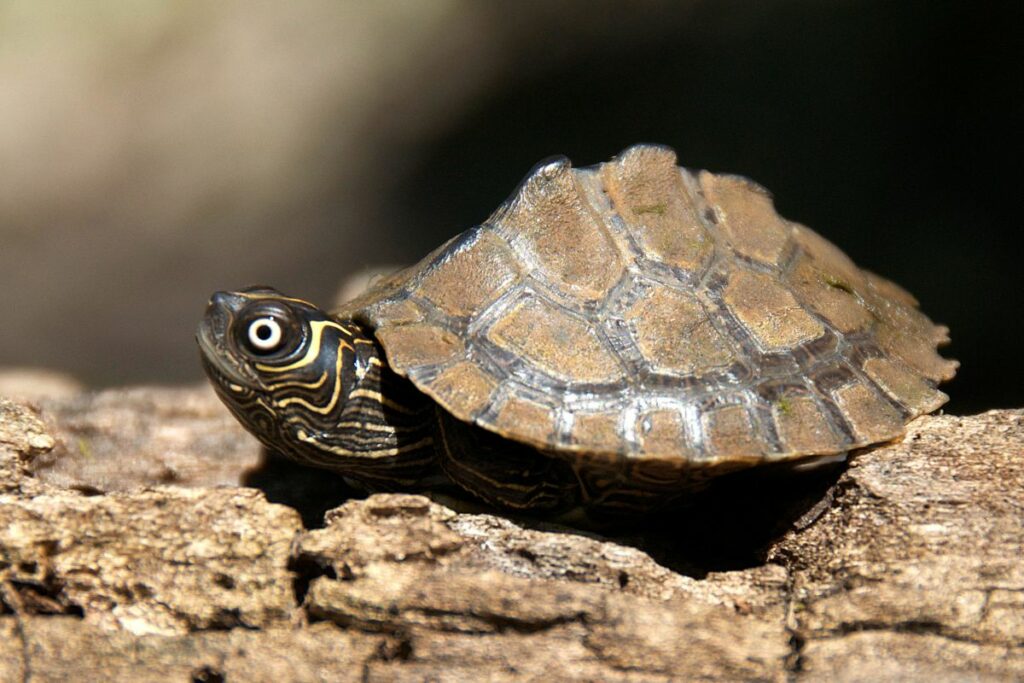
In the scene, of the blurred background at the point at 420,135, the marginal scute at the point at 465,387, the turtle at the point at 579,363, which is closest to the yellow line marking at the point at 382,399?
the turtle at the point at 579,363

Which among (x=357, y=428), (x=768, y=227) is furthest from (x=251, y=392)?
(x=768, y=227)

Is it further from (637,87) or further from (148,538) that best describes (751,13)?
(148,538)

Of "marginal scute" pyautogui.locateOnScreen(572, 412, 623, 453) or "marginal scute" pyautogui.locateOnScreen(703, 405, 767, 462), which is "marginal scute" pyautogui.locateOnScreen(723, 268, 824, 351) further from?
"marginal scute" pyautogui.locateOnScreen(572, 412, 623, 453)

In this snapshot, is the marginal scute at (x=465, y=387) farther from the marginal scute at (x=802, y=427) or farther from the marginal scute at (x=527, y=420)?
the marginal scute at (x=802, y=427)

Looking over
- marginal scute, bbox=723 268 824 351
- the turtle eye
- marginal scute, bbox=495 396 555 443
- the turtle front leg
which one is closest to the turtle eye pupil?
the turtle eye

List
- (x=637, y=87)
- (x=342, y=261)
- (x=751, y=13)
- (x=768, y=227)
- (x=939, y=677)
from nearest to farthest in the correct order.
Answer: (x=939, y=677) < (x=768, y=227) < (x=751, y=13) < (x=637, y=87) < (x=342, y=261)

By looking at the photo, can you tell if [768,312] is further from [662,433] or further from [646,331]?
[662,433]

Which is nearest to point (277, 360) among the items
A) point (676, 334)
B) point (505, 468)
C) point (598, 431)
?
point (505, 468)
